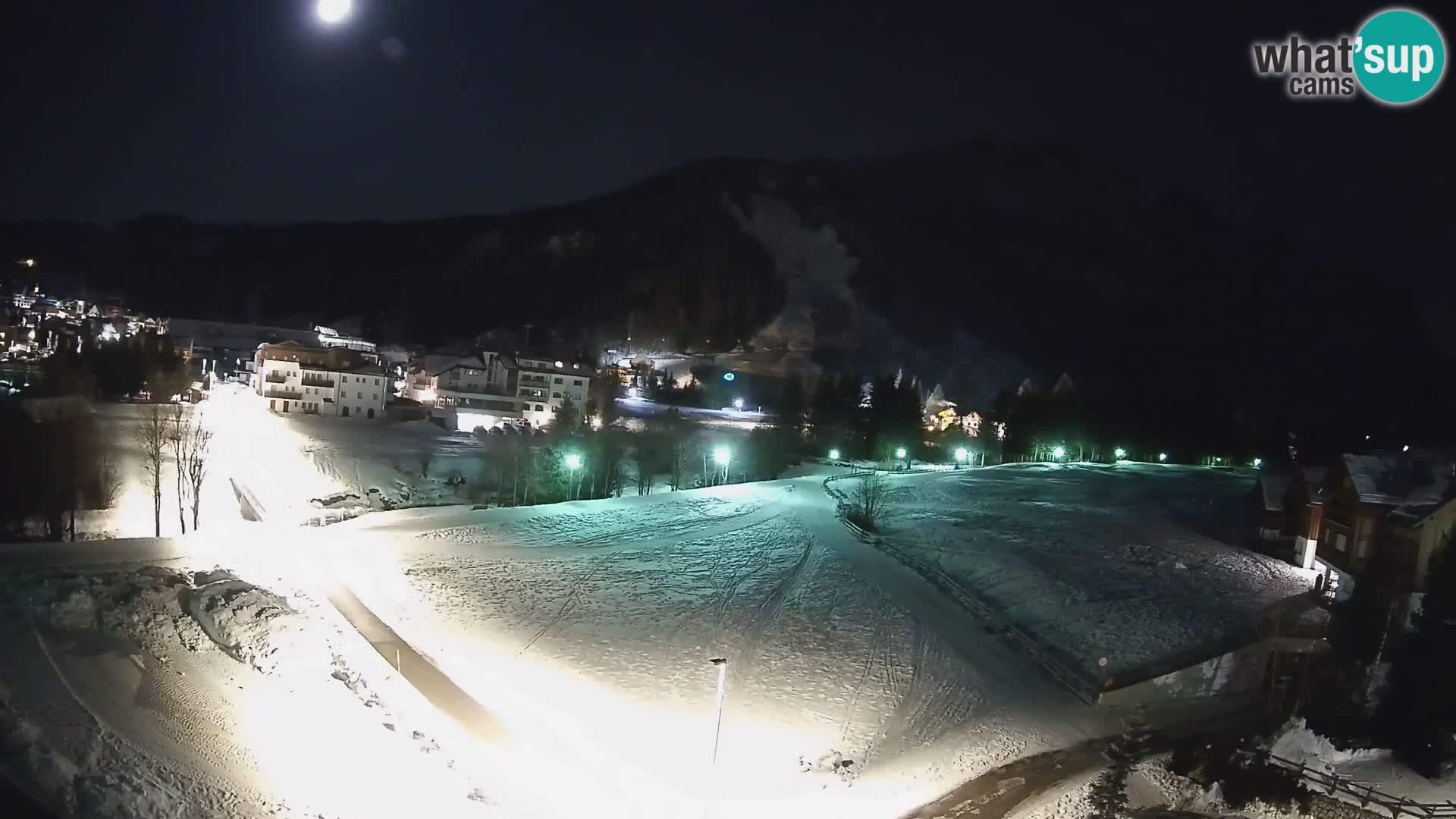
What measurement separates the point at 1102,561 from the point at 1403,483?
8.23m

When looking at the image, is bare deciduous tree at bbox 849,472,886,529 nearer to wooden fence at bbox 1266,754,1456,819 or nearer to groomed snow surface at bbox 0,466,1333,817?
groomed snow surface at bbox 0,466,1333,817

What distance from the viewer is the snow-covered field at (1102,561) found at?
20.9 m

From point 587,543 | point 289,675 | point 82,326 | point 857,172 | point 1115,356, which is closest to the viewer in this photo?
point 289,675

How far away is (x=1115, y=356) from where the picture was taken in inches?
5591

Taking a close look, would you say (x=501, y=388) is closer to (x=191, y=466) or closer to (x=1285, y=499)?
(x=191, y=466)

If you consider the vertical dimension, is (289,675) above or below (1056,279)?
below

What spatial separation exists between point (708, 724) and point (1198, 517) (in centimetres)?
2747

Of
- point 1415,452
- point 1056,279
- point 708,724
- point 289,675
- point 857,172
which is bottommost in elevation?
point 708,724

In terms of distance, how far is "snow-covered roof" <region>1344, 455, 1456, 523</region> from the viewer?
776 inches

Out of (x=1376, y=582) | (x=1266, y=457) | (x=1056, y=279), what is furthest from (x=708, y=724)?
(x=1056, y=279)

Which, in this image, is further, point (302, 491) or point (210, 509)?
point (302, 491)

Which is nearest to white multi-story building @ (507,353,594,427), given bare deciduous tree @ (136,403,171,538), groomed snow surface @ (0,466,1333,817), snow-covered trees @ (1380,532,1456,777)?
bare deciduous tree @ (136,403,171,538)

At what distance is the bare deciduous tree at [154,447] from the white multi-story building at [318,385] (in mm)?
11221

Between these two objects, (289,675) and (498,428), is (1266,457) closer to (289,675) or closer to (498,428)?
(498,428)
